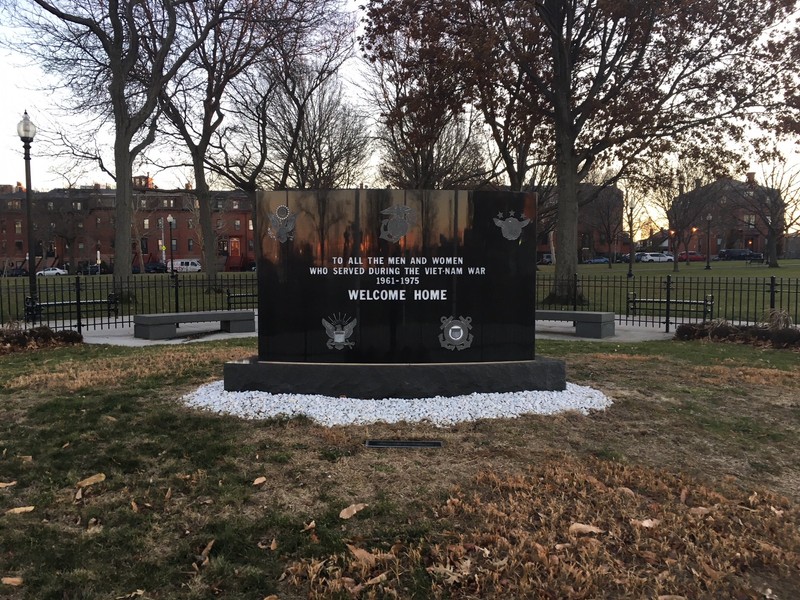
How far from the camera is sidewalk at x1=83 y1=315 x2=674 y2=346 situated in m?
12.0

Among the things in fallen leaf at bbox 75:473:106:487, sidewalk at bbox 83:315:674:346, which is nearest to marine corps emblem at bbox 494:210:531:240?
fallen leaf at bbox 75:473:106:487

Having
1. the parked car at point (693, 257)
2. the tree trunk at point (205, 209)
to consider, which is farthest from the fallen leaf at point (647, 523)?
the parked car at point (693, 257)

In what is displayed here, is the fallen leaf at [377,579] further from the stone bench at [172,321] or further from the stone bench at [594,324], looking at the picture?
the stone bench at [172,321]

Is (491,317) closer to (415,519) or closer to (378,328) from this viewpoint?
(378,328)

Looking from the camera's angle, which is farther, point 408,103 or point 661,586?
point 408,103

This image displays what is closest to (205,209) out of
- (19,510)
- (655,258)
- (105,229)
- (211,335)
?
(211,335)

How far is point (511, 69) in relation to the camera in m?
19.4

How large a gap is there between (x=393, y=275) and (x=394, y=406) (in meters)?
1.45

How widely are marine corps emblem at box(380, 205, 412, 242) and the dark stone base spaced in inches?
56.8

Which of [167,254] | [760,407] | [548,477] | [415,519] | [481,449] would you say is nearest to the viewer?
[415,519]

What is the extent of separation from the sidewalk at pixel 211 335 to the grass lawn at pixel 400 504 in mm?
5863

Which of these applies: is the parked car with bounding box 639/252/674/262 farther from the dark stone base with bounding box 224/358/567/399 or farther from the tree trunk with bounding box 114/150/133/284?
the dark stone base with bounding box 224/358/567/399

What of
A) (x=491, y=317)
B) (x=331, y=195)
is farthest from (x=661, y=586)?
(x=331, y=195)

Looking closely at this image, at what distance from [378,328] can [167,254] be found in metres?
77.6
